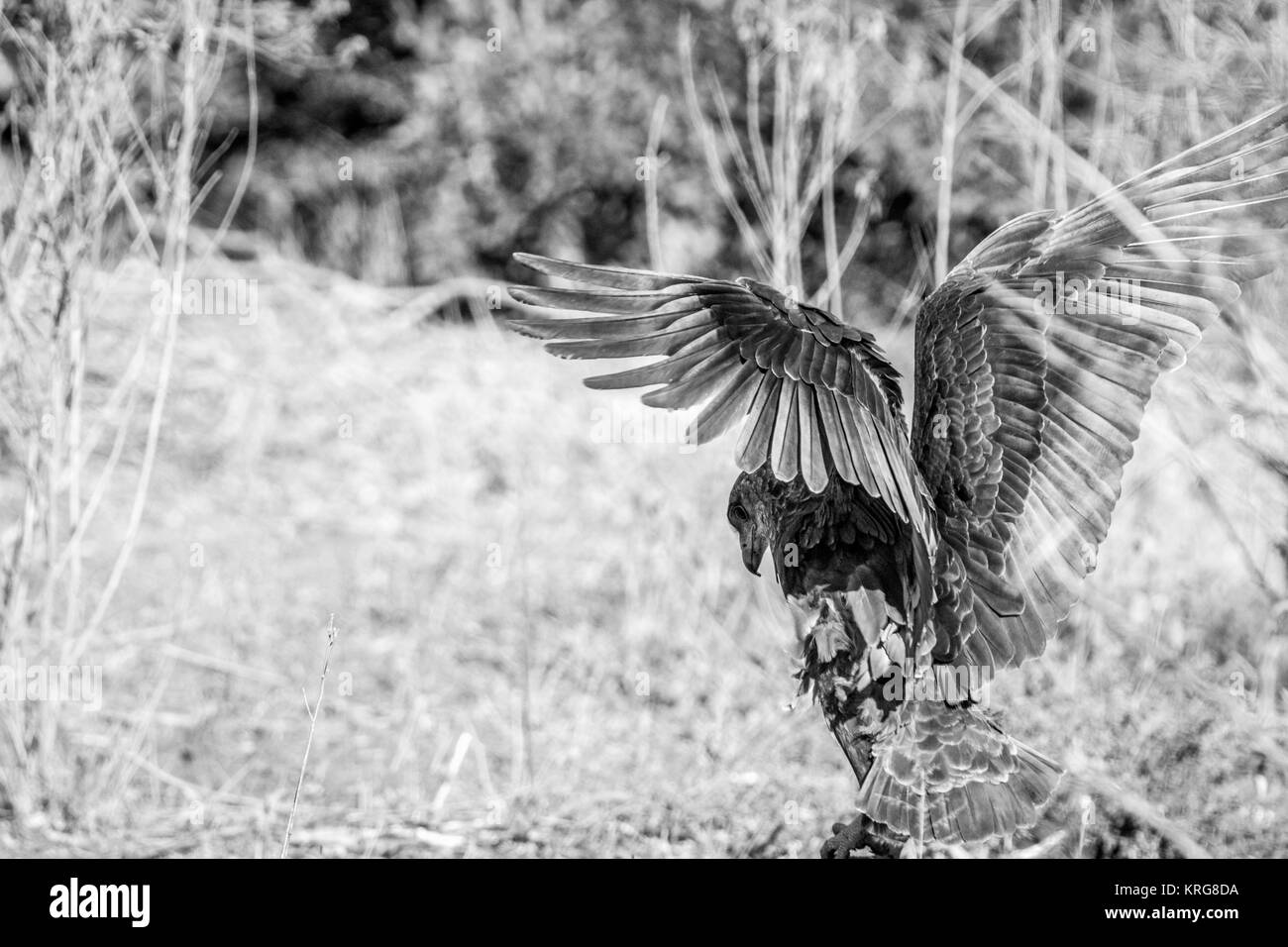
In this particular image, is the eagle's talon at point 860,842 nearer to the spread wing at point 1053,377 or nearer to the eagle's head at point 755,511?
the spread wing at point 1053,377

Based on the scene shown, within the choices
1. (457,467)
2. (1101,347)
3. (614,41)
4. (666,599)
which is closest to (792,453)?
(1101,347)

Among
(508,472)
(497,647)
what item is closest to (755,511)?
(497,647)

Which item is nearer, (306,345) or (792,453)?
(792,453)

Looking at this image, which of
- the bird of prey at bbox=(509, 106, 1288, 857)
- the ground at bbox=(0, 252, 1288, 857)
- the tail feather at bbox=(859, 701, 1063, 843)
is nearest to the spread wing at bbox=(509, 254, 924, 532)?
the bird of prey at bbox=(509, 106, 1288, 857)

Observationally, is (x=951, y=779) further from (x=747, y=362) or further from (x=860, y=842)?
(x=747, y=362)

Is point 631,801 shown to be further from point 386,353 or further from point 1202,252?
point 386,353

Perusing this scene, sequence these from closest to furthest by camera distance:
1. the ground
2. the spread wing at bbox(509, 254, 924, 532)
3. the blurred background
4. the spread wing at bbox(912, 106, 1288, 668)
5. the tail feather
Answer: the spread wing at bbox(509, 254, 924, 532)
the tail feather
the spread wing at bbox(912, 106, 1288, 668)
the blurred background
the ground

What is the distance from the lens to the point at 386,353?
7.90 m

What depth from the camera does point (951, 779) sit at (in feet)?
9.60

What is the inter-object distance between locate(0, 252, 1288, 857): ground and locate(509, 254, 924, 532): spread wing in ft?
2.97

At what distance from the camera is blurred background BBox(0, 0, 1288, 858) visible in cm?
392

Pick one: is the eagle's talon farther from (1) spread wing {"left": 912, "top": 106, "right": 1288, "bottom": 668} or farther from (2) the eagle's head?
(2) the eagle's head

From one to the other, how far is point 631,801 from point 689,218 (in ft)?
20.3
